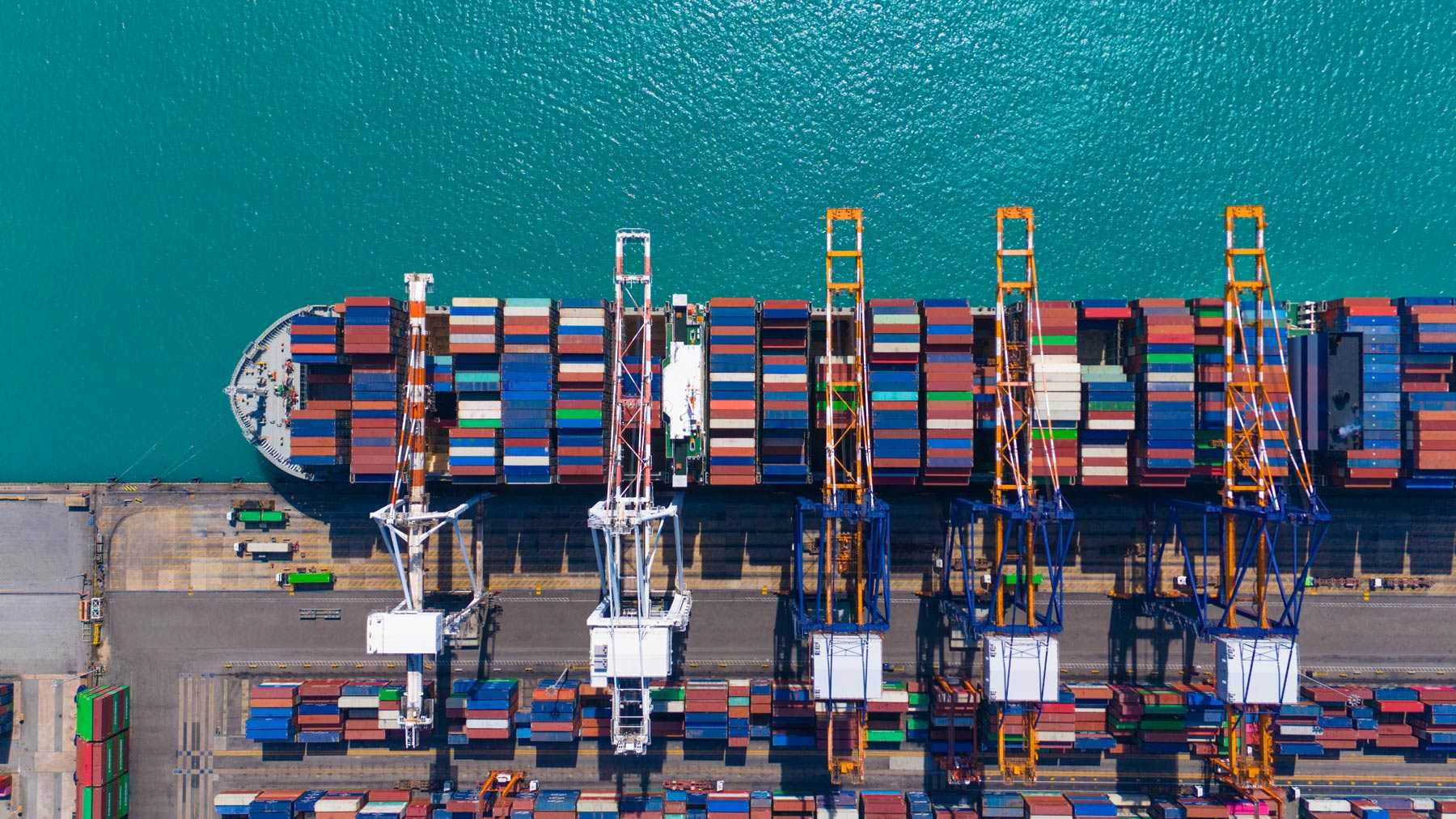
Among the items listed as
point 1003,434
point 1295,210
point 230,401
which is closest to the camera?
point 1003,434

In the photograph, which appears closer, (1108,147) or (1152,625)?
(1152,625)

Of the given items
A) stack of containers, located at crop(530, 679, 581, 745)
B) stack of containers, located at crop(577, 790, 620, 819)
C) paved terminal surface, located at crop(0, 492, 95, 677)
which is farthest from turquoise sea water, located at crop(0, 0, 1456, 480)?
stack of containers, located at crop(577, 790, 620, 819)

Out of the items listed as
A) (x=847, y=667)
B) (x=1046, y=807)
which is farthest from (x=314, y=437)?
(x=1046, y=807)

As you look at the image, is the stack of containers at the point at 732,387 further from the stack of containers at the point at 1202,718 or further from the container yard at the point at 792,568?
the stack of containers at the point at 1202,718

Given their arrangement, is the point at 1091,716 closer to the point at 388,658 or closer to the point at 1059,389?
the point at 1059,389

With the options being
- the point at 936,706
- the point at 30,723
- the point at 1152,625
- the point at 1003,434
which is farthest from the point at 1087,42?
the point at 30,723

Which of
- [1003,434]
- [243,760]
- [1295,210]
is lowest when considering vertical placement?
[243,760]

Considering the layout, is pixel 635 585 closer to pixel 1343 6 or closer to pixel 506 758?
pixel 506 758

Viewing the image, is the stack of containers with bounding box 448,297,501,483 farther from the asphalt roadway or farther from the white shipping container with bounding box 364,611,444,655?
the asphalt roadway
